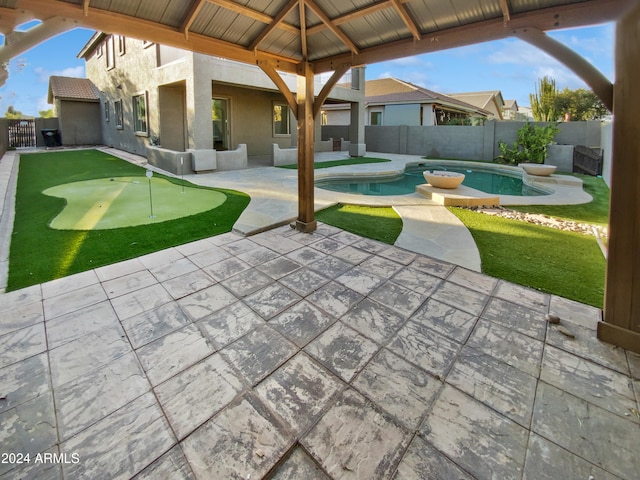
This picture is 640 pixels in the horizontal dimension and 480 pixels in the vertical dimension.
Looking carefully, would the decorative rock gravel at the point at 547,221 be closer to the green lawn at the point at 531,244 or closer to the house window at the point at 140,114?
the green lawn at the point at 531,244

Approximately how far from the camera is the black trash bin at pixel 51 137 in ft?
66.4

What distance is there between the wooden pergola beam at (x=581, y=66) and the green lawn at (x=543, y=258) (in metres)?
2.06

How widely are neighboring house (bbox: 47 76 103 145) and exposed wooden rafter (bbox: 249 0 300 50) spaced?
2113cm

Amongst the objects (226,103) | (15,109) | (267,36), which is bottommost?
(267,36)

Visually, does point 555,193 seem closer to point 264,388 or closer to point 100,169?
point 264,388

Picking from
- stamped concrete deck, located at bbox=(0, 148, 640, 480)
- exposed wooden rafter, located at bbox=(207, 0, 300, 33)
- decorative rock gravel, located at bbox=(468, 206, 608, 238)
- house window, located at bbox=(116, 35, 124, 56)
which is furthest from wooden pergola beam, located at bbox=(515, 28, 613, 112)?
house window, located at bbox=(116, 35, 124, 56)

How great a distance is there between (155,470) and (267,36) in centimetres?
529

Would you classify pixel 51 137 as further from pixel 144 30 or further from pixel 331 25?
pixel 331 25

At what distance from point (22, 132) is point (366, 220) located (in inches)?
940

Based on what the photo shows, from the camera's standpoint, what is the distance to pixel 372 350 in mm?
2926

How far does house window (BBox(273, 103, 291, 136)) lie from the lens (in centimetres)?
1723

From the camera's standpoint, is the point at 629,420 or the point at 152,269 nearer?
the point at 629,420

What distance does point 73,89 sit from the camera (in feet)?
69.8

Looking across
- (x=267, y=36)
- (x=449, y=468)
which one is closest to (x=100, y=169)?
(x=267, y=36)
